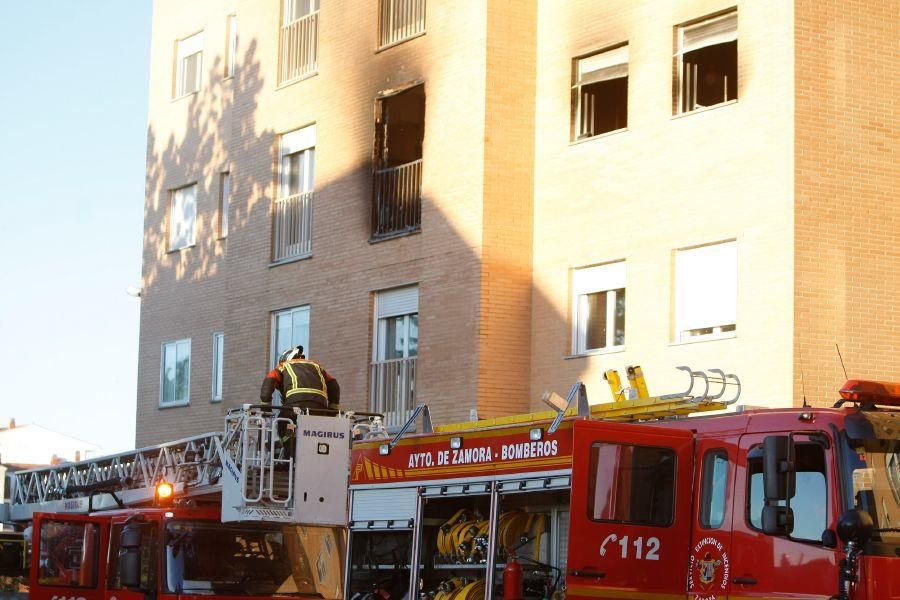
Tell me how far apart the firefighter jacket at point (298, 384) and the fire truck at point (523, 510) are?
38 centimetres

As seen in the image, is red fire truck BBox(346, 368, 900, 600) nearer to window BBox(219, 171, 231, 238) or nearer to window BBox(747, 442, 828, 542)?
window BBox(747, 442, 828, 542)

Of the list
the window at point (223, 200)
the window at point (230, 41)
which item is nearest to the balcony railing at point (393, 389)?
the window at point (223, 200)

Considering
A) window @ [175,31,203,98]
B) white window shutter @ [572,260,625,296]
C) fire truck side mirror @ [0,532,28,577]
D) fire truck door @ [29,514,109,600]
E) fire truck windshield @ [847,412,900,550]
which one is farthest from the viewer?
window @ [175,31,203,98]

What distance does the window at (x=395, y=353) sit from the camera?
20250 mm

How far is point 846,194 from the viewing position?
1653 centimetres

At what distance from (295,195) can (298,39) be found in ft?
7.79

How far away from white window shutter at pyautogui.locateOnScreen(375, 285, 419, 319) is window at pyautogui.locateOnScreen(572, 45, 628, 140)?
314 centimetres

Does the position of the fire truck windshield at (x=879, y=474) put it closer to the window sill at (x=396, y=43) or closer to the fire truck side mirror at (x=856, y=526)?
the fire truck side mirror at (x=856, y=526)

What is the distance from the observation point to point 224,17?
26.7 m

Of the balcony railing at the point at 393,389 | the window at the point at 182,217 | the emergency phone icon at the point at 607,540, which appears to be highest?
the window at the point at 182,217

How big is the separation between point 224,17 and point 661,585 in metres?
19.0

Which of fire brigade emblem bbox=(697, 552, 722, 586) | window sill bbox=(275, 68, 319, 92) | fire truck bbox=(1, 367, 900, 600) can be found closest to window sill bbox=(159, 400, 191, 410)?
window sill bbox=(275, 68, 319, 92)

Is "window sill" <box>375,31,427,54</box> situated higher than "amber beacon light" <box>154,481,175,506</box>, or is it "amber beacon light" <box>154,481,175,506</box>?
"window sill" <box>375,31,427,54</box>

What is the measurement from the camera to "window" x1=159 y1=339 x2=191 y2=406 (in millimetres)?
26703
